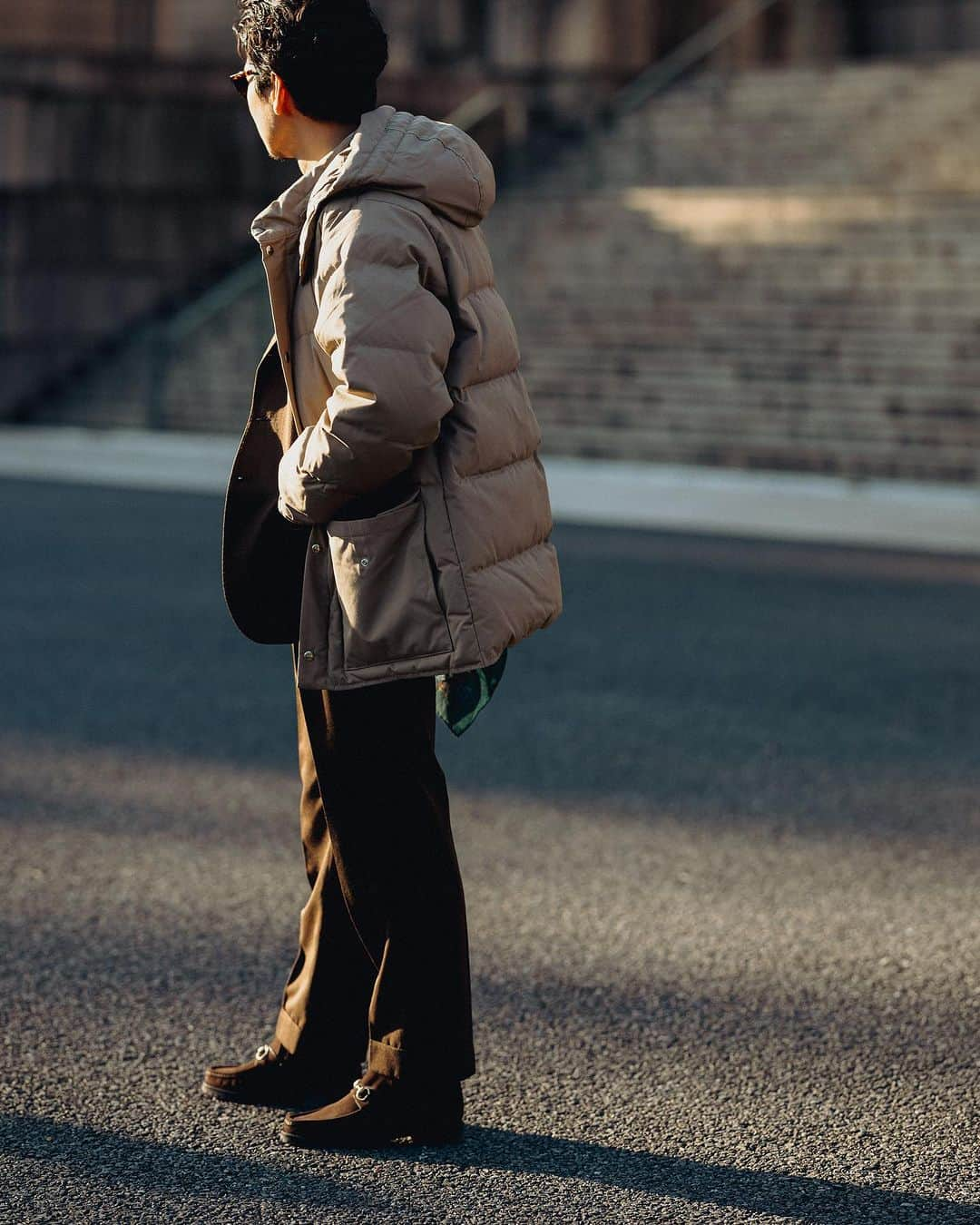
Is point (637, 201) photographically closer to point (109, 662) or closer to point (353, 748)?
point (109, 662)

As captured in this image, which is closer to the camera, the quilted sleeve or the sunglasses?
the quilted sleeve

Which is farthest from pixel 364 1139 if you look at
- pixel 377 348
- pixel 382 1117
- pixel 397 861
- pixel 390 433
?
pixel 377 348

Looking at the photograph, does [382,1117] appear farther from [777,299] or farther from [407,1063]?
[777,299]

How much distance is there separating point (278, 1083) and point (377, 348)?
1.38m

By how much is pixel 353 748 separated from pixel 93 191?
2021 centimetres

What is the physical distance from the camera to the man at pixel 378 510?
10.0 feet

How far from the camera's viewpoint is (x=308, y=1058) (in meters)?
3.56

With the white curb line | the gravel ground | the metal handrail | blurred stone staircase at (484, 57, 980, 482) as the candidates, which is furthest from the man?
the metal handrail

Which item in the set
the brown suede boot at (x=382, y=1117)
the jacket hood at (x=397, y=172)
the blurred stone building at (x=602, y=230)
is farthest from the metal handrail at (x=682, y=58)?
the brown suede boot at (x=382, y=1117)

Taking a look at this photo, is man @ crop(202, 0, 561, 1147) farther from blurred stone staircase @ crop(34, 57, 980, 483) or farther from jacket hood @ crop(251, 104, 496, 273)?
blurred stone staircase @ crop(34, 57, 980, 483)

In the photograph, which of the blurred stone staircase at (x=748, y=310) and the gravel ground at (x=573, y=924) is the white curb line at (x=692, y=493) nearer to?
the blurred stone staircase at (x=748, y=310)

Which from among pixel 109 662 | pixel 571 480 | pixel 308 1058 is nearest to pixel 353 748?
pixel 308 1058

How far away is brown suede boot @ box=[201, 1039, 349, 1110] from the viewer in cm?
357

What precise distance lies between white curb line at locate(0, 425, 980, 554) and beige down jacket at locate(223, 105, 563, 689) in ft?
30.3
